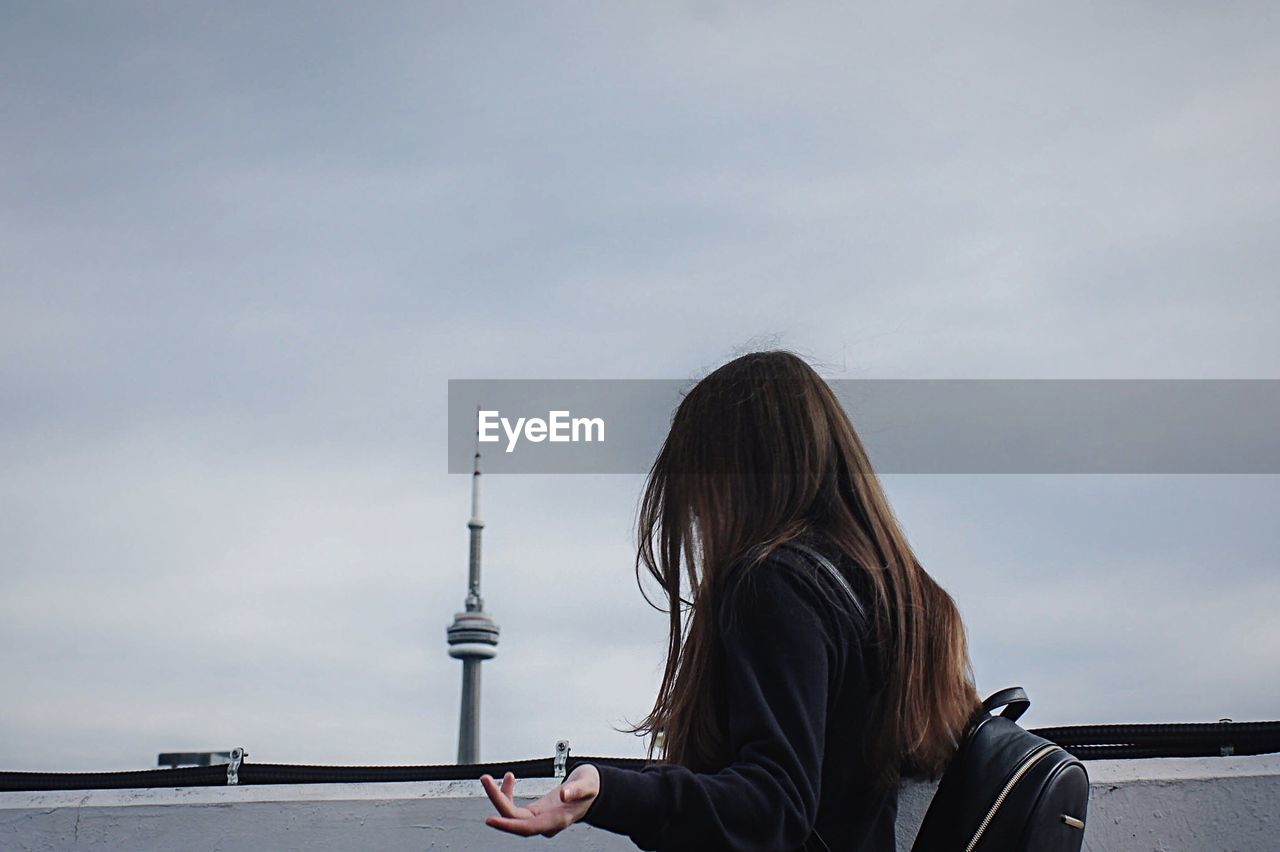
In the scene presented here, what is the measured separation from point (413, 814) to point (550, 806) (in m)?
1.67

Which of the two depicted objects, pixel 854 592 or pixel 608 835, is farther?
A: pixel 608 835

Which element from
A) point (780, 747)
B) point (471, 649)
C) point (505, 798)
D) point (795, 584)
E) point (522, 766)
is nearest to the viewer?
point (505, 798)

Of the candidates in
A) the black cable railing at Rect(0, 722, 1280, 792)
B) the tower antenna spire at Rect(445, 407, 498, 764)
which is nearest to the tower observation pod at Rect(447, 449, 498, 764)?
the tower antenna spire at Rect(445, 407, 498, 764)

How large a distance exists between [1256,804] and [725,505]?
1.57 metres

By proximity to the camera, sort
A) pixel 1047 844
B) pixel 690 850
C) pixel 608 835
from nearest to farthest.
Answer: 1. pixel 690 850
2. pixel 1047 844
3. pixel 608 835

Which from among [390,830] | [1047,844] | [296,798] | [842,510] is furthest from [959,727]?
[296,798]

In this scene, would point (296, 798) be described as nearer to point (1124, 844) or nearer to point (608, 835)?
point (608, 835)

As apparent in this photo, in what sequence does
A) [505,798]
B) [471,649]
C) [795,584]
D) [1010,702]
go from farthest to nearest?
[471,649]
[1010,702]
[795,584]
[505,798]

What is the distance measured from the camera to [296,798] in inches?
124

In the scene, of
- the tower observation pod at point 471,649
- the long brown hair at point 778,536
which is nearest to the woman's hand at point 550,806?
the long brown hair at point 778,536

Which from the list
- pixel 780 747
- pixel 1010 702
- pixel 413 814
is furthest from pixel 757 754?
pixel 413 814

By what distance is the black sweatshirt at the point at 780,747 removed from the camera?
1622mm

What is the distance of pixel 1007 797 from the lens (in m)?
1.80

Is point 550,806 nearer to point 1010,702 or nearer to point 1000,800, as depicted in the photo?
point 1000,800
